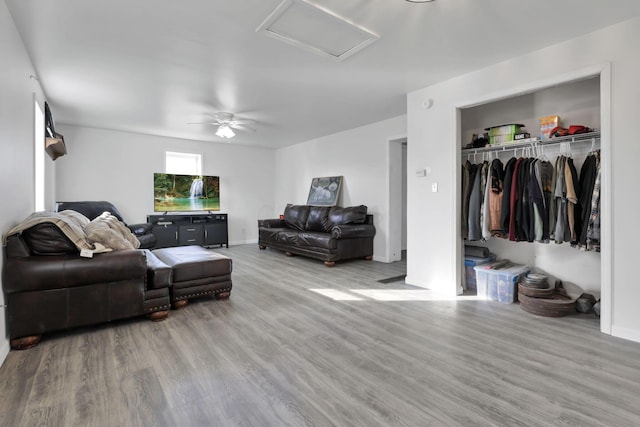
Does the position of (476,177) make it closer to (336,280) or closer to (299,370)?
(336,280)

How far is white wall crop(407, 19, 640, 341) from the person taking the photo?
2.44 meters

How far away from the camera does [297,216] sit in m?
6.67

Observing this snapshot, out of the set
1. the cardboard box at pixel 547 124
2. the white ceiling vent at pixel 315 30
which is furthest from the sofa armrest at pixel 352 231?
the cardboard box at pixel 547 124

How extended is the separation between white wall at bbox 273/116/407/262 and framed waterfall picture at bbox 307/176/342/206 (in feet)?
0.38

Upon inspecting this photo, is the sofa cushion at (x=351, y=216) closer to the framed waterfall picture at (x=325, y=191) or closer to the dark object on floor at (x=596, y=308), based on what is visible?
the framed waterfall picture at (x=325, y=191)

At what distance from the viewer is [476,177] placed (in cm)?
360

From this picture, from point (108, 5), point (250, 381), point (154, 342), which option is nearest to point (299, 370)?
point (250, 381)

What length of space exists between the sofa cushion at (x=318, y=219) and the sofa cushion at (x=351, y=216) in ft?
0.73

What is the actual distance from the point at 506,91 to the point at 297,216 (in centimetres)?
441

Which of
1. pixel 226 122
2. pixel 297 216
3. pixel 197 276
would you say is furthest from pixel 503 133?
pixel 297 216

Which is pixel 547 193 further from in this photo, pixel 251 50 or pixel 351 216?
pixel 251 50

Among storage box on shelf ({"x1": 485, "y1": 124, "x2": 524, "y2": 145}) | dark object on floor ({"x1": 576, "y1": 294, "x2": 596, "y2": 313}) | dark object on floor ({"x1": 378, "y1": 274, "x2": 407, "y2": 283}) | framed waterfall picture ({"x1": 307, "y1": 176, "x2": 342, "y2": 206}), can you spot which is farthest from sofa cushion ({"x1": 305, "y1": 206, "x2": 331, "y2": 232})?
dark object on floor ({"x1": 576, "y1": 294, "x2": 596, "y2": 313})

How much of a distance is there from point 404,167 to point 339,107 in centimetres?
222

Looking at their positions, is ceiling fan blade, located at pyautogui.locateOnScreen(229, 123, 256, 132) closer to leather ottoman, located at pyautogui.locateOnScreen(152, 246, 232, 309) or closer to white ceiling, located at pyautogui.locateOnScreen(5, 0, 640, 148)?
white ceiling, located at pyautogui.locateOnScreen(5, 0, 640, 148)
